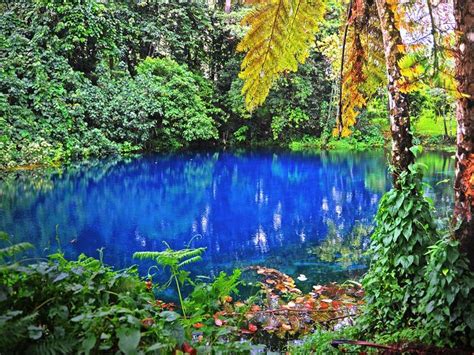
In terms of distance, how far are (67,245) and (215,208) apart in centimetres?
391

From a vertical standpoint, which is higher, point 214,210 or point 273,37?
point 273,37

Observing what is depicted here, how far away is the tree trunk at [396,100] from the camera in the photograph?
9.23 feet

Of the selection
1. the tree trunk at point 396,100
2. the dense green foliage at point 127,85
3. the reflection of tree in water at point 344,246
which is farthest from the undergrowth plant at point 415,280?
the dense green foliage at point 127,85

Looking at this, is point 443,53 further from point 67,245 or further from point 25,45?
point 25,45

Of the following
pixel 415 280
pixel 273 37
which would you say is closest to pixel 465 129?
pixel 415 280

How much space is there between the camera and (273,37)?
3.35m

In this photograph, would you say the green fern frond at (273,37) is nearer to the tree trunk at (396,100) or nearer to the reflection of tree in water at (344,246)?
the tree trunk at (396,100)

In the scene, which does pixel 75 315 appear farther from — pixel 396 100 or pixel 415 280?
pixel 396 100

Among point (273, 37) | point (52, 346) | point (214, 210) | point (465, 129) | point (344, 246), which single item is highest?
point (273, 37)

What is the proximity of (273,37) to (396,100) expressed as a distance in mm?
1031

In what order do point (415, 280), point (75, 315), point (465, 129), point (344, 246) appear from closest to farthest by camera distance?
1. point (75, 315)
2. point (465, 129)
3. point (415, 280)
4. point (344, 246)

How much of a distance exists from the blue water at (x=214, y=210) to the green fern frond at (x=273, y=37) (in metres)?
2.25

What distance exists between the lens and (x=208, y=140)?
22766mm

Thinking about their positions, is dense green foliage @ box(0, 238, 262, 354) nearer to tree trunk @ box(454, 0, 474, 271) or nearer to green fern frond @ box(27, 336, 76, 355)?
green fern frond @ box(27, 336, 76, 355)
